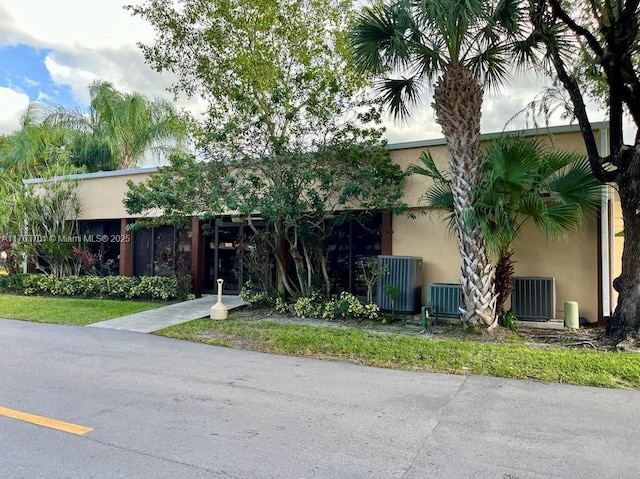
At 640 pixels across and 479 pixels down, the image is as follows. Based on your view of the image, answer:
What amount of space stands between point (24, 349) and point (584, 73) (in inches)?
479

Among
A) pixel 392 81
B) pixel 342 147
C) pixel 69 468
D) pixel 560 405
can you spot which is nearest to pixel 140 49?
pixel 342 147

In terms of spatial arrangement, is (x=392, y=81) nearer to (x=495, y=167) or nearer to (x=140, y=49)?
(x=495, y=167)

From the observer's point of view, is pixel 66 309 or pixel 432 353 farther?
pixel 66 309

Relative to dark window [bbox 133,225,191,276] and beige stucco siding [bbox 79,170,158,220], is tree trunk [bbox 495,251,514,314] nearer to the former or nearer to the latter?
dark window [bbox 133,225,191,276]

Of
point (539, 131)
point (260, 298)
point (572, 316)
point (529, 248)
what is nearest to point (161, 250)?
point (260, 298)

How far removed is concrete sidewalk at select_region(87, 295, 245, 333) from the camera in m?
10.2

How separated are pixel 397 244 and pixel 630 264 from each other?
203 inches

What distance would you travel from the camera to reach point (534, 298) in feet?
32.6

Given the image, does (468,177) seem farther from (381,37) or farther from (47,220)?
(47,220)

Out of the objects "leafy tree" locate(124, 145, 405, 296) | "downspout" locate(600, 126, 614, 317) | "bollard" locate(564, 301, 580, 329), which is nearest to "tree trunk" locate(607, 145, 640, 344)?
"bollard" locate(564, 301, 580, 329)

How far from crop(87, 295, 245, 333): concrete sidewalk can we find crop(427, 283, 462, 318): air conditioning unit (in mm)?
5322

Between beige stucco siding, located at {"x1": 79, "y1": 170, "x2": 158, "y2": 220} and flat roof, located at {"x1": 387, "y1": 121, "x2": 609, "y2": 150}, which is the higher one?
flat roof, located at {"x1": 387, "y1": 121, "x2": 609, "y2": 150}

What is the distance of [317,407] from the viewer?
197 inches

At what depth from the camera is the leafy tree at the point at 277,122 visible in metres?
11.0
